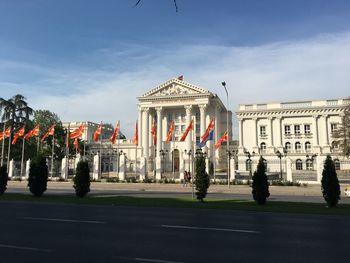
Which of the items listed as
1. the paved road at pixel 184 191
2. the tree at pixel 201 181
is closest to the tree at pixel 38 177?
the paved road at pixel 184 191

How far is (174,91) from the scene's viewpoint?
85.2 metres

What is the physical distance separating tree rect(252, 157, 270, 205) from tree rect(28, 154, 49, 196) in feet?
48.8

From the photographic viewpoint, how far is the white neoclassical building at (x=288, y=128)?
71750 millimetres

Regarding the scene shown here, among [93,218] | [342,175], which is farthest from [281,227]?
[342,175]

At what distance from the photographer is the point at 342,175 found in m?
45.7

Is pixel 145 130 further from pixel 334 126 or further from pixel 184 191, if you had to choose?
pixel 184 191

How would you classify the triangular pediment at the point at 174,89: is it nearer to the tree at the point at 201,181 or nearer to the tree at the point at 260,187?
the tree at the point at 201,181

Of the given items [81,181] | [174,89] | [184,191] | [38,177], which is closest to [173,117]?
[174,89]

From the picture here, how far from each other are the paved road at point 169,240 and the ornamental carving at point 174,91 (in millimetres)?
72778

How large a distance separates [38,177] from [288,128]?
63.0 metres

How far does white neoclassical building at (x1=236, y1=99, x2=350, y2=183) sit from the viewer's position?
71750 mm

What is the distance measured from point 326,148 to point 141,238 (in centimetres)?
6856

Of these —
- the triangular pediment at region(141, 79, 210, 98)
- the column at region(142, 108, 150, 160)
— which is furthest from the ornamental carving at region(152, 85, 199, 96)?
the column at region(142, 108, 150, 160)

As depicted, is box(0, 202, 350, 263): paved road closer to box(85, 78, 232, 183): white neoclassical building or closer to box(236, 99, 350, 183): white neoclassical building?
box(236, 99, 350, 183): white neoclassical building
